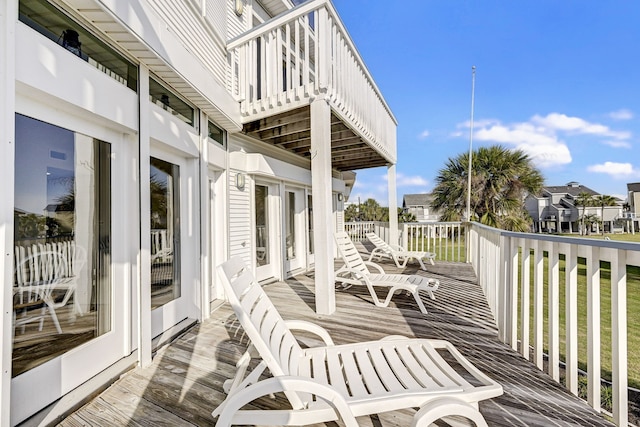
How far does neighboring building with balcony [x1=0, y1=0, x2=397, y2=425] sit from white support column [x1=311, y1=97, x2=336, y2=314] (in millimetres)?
18

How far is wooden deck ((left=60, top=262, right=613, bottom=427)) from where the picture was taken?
1.91m

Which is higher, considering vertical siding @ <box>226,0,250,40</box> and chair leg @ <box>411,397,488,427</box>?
vertical siding @ <box>226,0,250,40</box>

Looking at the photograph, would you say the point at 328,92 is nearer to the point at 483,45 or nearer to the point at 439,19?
the point at 439,19

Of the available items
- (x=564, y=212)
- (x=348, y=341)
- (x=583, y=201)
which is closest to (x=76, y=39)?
(x=348, y=341)

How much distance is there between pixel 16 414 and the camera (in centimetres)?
174

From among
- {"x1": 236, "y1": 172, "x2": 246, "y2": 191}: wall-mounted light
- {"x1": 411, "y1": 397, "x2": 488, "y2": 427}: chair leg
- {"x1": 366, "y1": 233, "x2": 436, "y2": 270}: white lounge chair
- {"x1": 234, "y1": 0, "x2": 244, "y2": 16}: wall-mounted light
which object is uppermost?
{"x1": 234, "y1": 0, "x2": 244, "y2": 16}: wall-mounted light

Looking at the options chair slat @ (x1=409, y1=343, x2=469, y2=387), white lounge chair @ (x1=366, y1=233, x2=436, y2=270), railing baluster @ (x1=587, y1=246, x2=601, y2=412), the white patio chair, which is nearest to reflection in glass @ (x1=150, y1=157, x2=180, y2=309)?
the white patio chair

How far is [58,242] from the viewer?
83.7 inches

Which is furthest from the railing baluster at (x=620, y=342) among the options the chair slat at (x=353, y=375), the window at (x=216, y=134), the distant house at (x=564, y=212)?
the distant house at (x=564, y=212)

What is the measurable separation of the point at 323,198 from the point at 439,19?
1490cm

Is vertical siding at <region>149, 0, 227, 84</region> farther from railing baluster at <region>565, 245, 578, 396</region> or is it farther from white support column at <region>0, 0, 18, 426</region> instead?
railing baluster at <region>565, 245, 578, 396</region>

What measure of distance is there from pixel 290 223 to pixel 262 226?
1.05 metres

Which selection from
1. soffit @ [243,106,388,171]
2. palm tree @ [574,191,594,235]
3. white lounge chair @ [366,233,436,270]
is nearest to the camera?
soffit @ [243,106,388,171]

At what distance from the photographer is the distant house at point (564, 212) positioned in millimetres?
36719
